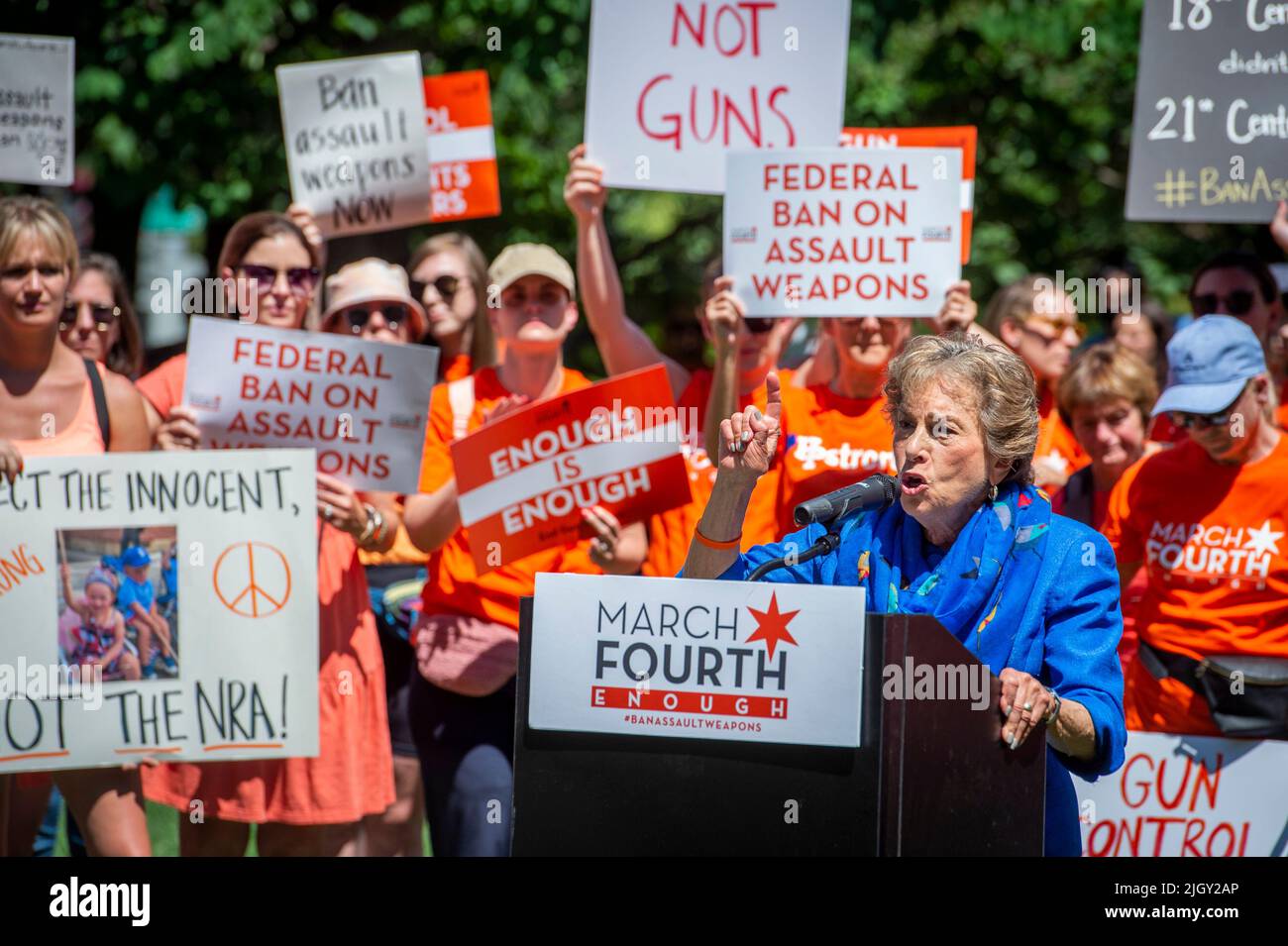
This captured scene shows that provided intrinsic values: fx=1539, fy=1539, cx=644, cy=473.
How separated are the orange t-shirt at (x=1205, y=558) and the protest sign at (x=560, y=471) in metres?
1.44

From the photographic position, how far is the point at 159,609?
4375 mm

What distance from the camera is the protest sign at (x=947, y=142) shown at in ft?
17.4

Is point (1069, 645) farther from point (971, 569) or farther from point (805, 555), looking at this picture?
point (805, 555)

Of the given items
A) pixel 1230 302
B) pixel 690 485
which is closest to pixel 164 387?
pixel 690 485

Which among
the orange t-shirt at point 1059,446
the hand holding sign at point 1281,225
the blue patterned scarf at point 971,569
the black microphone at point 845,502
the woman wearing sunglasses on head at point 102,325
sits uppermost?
the hand holding sign at point 1281,225

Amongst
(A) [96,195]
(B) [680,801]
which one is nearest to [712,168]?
(B) [680,801]

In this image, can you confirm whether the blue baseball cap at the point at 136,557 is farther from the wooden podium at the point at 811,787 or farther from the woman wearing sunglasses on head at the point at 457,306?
the wooden podium at the point at 811,787

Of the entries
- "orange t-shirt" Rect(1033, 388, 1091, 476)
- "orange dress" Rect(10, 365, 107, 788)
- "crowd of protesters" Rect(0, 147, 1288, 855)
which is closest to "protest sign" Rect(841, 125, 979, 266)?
"crowd of protesters" Rect(0, 147, 1288, 855)

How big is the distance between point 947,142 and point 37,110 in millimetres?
3436

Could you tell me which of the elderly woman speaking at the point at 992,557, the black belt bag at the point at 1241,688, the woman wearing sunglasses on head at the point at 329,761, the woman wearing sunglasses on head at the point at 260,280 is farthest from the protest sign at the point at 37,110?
the black belt bag at the point at 1241,688

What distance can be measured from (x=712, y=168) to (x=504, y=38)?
3.54m

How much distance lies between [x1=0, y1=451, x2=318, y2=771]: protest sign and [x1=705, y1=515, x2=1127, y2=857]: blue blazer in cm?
204
